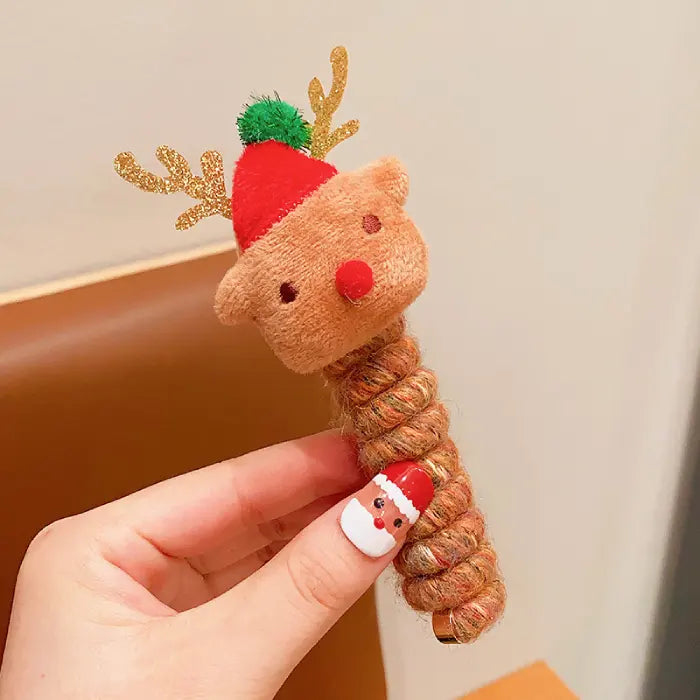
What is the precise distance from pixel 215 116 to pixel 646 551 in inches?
30.6

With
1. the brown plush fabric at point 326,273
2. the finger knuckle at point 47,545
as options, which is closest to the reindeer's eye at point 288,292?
the brown plush fabric at point 326,273

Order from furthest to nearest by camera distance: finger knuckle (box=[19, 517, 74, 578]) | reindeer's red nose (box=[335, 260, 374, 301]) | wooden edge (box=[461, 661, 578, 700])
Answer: wooden edge (box=[461, 661, 578, 700]), finger knuckle (box=[19, 517, 74, 578]), reindeer's red nose (box=[335, 260, 374, 301])

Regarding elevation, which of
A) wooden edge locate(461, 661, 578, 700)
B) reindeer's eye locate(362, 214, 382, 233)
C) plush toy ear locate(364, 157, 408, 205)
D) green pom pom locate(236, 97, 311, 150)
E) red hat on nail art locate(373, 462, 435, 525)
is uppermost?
green pom pom locate(236, 97, 311, 150)

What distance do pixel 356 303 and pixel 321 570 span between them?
146 millimetres

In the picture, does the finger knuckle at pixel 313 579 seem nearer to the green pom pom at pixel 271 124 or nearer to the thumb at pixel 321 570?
the thumb at pixel 321 570

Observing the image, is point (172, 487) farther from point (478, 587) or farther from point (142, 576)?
point (478, 587)

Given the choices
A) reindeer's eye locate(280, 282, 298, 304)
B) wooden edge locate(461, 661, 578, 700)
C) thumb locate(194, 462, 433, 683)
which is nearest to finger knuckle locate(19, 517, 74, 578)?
thumb locate(194, 462, 433, 683)

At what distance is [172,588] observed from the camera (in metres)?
0.48

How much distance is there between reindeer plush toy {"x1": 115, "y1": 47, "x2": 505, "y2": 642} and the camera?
1.06 ft

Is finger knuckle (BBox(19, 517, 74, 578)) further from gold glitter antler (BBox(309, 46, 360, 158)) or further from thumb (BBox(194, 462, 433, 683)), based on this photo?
gold glitter antler (BBox(309, 46, 360, 158))

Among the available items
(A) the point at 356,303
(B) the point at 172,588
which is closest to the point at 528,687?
(B) the point at 172,588

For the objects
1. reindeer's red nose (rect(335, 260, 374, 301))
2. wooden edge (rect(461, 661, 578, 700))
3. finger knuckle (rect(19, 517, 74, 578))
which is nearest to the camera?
reindeer's red nose (rect(335, 260, 374, 301))

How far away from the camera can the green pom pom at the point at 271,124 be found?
34 cm

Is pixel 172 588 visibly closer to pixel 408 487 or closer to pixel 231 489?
pixel 231 489
